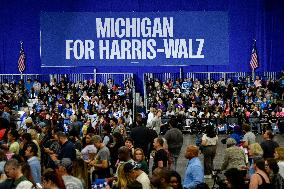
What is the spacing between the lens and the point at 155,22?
3447 centimetres

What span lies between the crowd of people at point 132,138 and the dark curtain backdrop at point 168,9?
2.42 meters

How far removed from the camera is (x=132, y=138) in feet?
47.3

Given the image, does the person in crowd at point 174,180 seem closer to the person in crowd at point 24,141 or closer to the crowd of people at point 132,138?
the crowd of people at point 132,138

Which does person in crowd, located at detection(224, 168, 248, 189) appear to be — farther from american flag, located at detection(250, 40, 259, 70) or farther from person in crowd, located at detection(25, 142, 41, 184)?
american flag, located at detection(250, 40, 259, 70)

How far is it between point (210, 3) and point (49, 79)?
8.52m

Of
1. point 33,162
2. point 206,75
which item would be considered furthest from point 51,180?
point 206,75

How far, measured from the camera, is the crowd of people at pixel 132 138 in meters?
9.45

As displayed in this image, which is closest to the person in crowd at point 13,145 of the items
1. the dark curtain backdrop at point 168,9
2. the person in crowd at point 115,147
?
the person in crowd at point 115,147

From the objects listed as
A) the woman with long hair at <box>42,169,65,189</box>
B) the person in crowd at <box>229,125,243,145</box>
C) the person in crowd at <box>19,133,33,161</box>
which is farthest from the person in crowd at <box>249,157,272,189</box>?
the person in crowd at <box>229,125,243,145</box>

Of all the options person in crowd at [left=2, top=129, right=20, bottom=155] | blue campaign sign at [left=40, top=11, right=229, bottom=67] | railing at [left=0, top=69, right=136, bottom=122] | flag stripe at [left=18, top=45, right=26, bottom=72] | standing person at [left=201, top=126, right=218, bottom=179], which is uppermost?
blue campaign sign at [left=40, top=11, right=229, bottom=67]

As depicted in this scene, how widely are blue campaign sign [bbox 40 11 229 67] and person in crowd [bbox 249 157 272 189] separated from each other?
2493 cm

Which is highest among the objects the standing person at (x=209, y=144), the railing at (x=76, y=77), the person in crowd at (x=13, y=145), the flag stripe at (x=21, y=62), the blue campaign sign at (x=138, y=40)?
the blue campaign sign at (x=138, y=40)

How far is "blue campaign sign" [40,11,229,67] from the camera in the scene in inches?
1353

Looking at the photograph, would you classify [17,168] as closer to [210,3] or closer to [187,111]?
[187,111]
